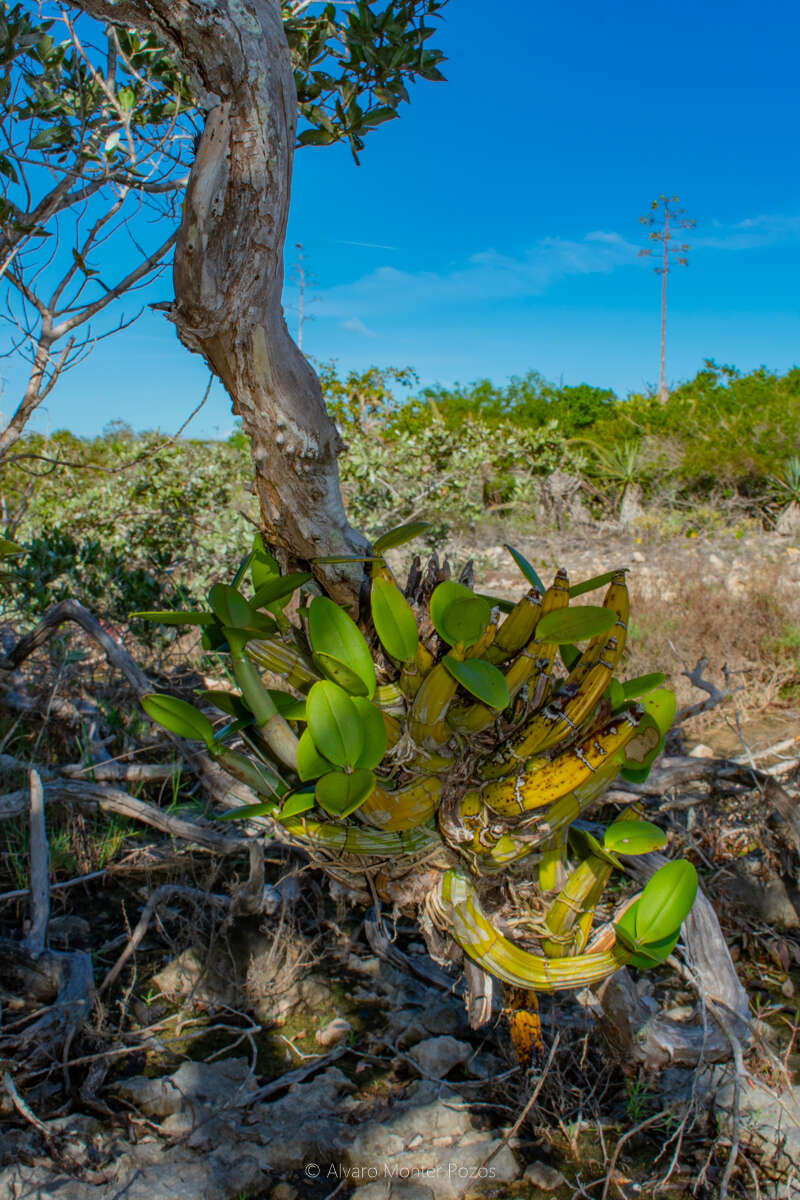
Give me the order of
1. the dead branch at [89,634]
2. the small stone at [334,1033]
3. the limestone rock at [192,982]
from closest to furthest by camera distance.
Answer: the small stone at [334,1033] < the limestone rock at [192,982] < the dead branch at [89,634]

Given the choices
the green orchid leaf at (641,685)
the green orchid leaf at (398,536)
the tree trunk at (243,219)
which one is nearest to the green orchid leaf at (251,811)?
the green orchid leaf at (398,536)

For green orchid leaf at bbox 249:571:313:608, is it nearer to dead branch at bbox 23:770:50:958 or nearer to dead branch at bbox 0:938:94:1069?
dead branch at bbox 0:938:94:1069

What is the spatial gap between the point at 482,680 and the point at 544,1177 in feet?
4.52

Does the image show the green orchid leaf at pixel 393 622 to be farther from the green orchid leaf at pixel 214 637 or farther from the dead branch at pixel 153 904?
the dead branch at pixel 153 904

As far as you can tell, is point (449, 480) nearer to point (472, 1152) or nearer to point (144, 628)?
point (144, 628)

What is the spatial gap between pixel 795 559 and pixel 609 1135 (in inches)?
293

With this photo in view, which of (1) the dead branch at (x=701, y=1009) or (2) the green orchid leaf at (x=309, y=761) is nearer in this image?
(2) the green orchid leaf at (x=309, y=761)

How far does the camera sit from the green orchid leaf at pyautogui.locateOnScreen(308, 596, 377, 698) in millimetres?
1229

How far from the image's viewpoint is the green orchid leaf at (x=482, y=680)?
1.15 m

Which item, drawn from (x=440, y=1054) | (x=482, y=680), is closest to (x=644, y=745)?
(x=482, y=680)

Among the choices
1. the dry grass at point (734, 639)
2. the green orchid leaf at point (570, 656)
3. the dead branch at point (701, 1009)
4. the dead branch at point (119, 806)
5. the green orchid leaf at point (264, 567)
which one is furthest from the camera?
the dry grass at point (734, 639)

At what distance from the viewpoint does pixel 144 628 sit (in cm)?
424

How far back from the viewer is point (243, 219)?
106 centimetres

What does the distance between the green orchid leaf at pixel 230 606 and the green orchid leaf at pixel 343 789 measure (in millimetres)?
283
